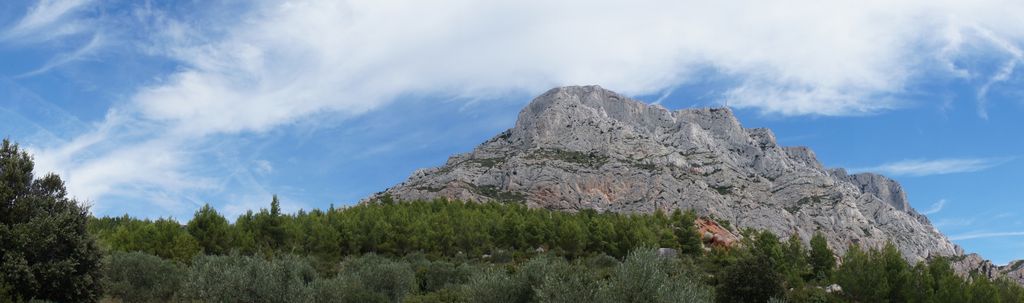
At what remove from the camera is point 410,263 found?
6650 cm

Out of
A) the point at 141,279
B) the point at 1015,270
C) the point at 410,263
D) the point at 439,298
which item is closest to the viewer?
the point at 439,298

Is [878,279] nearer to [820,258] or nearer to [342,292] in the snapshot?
[820,258]

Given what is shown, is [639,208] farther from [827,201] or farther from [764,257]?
[764,257]

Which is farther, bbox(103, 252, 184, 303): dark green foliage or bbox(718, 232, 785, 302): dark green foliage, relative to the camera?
bbox(718, 232, 785, 302): dark green foliage

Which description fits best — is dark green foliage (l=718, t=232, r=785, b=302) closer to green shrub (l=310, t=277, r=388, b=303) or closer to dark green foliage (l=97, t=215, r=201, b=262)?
green shrub (l=310, t=277, r=388, b=303)

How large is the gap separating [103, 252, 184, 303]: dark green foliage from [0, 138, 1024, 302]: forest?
0.13 meters

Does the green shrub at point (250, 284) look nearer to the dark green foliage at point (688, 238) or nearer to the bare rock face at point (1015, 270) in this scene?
the dark green foliage at point (688, 238)

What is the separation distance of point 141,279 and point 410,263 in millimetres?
26157

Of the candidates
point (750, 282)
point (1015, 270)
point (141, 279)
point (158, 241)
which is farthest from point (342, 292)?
point (1015, 270)

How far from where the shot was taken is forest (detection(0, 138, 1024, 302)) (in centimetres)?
2953

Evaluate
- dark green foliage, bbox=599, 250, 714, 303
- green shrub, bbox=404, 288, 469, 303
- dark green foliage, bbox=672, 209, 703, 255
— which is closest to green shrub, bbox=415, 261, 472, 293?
green shrub, bbox=404, 288, 469, 303

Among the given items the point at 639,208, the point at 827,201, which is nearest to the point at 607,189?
the point at 639,208

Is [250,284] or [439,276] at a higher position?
[439,276]

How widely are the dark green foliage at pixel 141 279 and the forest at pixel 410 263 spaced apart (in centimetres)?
13
